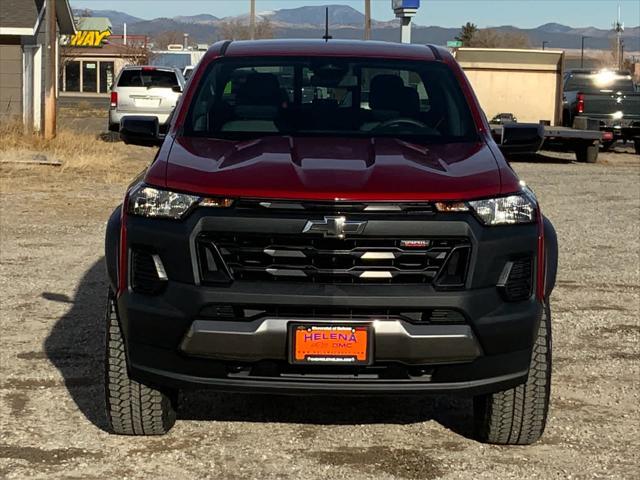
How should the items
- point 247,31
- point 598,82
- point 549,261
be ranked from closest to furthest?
point 549,261 < point 598,82 < point 247,31

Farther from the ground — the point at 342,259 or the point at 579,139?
the point at 342,259

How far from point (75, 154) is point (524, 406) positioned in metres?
16.2

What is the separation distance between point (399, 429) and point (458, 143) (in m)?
1.38

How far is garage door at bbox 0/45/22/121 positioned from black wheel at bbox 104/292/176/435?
77.7ft

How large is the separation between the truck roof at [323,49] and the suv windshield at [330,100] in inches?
2.0

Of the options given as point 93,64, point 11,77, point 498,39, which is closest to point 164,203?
point 11,77

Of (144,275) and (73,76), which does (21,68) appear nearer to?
(144,275)

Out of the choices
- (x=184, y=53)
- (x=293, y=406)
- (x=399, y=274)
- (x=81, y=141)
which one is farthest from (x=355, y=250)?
(x=184, y=53)

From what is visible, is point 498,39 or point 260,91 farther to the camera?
point 498,39

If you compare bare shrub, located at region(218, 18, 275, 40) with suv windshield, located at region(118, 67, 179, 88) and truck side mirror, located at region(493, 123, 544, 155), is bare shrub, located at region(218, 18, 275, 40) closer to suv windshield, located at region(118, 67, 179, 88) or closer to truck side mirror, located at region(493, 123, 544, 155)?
suv windshield, located at region(118, 67, 179, 88)

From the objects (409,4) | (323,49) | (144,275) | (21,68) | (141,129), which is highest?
(409,4)

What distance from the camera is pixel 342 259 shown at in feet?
15.7

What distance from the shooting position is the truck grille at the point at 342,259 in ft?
15.6

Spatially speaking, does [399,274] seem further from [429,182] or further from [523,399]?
[523,399]
